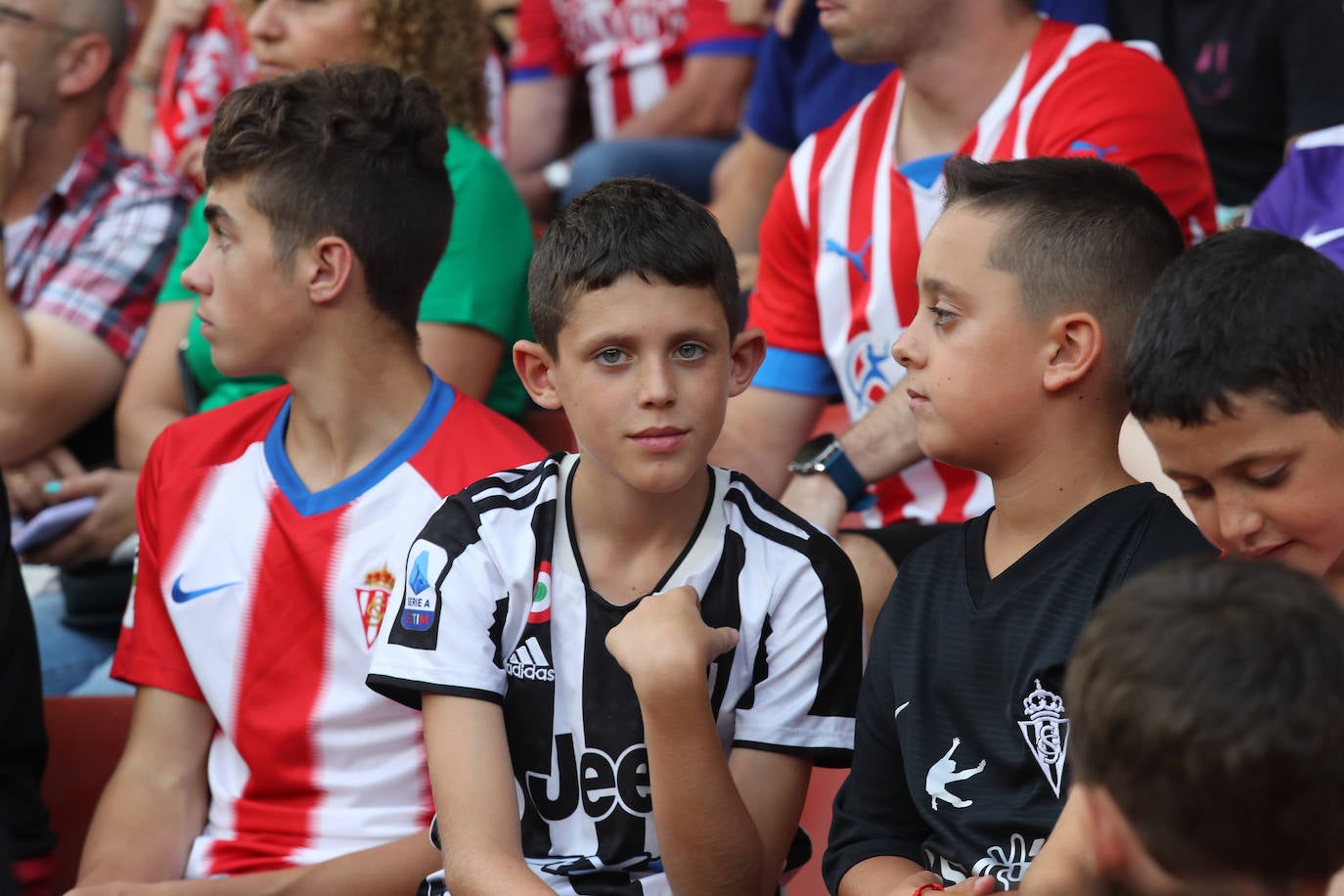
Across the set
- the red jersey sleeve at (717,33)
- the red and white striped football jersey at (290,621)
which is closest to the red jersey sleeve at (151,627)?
the red and white striped football jersey at (290,621)

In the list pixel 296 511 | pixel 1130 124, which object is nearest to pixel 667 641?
pixel 296 511

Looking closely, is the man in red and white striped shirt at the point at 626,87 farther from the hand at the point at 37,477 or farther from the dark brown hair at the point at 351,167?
the dark brown hair at the point at 351,167

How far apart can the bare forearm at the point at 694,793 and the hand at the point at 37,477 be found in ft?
5.52

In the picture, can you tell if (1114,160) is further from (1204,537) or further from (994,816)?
(994,816)

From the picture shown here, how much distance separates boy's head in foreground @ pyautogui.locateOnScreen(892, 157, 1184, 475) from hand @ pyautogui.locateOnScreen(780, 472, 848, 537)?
721mm

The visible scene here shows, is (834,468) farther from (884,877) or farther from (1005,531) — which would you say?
(884,877)

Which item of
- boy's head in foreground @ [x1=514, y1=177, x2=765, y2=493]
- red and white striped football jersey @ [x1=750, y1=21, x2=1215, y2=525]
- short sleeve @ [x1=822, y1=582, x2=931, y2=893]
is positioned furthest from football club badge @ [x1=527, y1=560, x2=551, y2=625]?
red and white striped football jersey @ [x1=750, y1=21, x2=1215, y2=525]

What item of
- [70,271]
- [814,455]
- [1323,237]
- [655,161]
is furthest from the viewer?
[655,161]

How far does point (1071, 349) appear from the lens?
1.67 metres

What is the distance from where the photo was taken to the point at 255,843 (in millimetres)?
2014

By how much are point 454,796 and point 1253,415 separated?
904 millimetres

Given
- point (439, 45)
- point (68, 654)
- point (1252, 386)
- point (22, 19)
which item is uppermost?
point (22, 19)

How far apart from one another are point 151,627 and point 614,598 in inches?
29.5

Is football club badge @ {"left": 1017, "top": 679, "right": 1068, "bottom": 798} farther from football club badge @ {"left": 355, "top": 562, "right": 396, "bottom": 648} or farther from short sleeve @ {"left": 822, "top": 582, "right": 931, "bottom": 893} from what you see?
football club badge @ {"left": 355, "top": 562, "right": 396, "bottom": 648}
